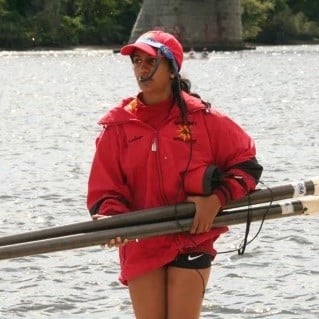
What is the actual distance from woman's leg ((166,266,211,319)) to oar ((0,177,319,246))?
0.30 meters

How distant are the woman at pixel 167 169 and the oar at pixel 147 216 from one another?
3.7 inches

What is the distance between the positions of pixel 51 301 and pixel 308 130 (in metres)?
23.8

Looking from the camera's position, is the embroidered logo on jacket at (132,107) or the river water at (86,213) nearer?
the embroidered logo on jacket at (132,107)

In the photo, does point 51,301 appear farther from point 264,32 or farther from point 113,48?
point 264,32

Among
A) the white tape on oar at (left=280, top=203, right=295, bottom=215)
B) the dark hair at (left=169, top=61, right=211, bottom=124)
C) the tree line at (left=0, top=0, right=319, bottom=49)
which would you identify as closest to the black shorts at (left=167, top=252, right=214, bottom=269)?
the white tape on oar at (left=280, top=203, right=295, bottom=215)

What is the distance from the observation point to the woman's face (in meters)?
6.08

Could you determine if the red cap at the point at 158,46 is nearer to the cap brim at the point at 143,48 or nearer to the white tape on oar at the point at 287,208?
the cap brim at the point at 143,48

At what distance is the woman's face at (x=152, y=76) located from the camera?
20.0 ft

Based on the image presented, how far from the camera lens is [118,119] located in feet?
19.9

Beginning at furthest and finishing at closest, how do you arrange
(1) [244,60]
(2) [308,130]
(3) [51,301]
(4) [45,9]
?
(4) [45,9] → (1) [244,60] → (2) [308,130] → (3) [51,301]

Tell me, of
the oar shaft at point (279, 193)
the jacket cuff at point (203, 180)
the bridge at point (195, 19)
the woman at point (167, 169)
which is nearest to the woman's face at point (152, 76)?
the woman at point (167, 169)

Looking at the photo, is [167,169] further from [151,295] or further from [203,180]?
[151,295]

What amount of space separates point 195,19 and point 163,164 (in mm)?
107451

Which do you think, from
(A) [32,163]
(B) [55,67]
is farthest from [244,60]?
(A) [32,163]
